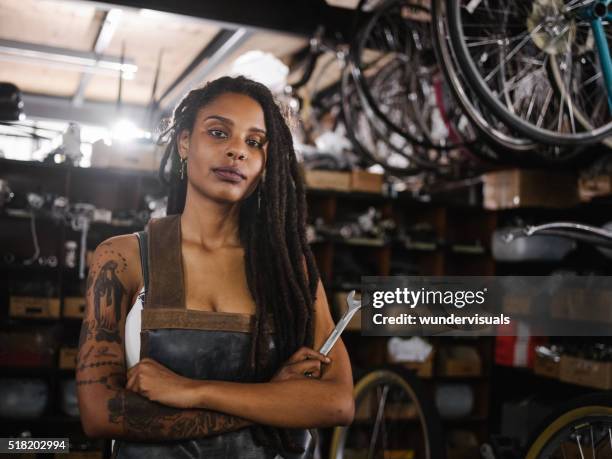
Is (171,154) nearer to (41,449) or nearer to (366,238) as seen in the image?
(41,449)

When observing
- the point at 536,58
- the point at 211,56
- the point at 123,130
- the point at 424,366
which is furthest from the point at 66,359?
the point at 536,58

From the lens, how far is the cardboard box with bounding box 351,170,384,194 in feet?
14.8

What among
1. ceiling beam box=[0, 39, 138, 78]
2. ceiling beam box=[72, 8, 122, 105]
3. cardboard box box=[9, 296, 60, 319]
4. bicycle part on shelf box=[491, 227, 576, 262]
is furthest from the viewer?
ceiling beam box=[0, 39, 138, 78]

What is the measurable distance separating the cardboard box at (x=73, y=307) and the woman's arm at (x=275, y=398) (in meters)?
2.90

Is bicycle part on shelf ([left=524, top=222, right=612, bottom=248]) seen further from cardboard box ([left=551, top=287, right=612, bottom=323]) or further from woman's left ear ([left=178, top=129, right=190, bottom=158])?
woman's left ear ([left=178, top=129, right=190, bottom=158])

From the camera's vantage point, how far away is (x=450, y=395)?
447cm

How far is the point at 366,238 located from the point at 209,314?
3243 mm

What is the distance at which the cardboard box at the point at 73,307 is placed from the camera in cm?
392

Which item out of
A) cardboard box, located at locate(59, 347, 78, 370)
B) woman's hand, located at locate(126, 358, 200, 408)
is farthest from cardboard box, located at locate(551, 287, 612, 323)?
cardboard box, located at locate(59, 347, 78, 370)

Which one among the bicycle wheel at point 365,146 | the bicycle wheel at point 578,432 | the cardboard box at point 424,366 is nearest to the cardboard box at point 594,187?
the bicycle wheel at point 365,146

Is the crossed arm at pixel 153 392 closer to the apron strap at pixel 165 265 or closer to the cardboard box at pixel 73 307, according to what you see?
the apron strap at pixel 165 265

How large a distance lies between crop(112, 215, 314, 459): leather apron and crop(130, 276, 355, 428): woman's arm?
48mm

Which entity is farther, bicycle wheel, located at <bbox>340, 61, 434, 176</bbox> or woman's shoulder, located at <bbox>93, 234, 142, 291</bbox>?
bicycle wheel, located at <bbox>340, 61, 434, 176</bbox>

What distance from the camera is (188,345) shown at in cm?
127
